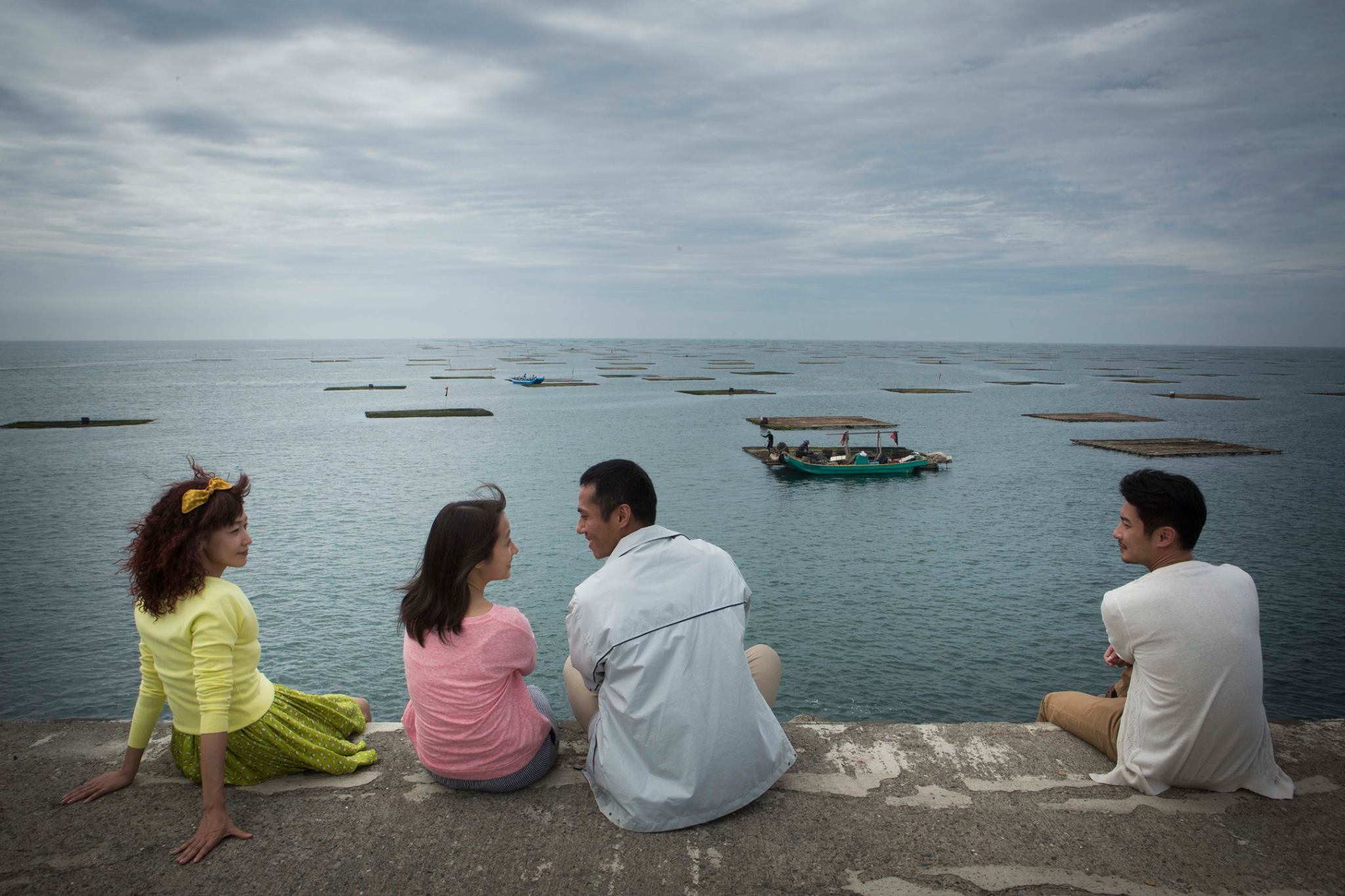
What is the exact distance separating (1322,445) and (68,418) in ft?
278

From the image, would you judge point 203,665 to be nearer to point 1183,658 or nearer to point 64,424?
point 1183,658

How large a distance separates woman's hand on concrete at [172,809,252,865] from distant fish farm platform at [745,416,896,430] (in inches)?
1935

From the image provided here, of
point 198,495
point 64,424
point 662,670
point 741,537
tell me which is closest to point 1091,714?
point 662,670

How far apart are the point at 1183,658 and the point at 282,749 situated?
437cm

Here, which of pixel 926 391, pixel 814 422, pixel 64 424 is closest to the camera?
pixel 64 424

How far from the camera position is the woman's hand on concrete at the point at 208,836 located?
138 inches

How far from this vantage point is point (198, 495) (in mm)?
3656

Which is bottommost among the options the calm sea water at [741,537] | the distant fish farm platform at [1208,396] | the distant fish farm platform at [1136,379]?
the calm sea water at [741,537]

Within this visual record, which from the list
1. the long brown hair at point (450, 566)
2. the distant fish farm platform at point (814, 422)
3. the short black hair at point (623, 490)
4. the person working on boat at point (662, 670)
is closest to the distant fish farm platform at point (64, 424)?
the distant fish farm platform at point (814, 422)

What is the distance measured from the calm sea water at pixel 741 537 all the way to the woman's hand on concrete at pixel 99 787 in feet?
37.4

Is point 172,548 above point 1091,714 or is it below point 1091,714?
above

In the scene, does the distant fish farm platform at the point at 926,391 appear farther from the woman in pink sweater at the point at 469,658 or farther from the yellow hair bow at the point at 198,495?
the yellow hair bow at the point at 198,495

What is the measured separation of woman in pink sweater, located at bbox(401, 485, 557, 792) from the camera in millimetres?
3727

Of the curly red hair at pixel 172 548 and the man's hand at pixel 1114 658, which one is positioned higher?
the curly red hair at pixel 172 548
